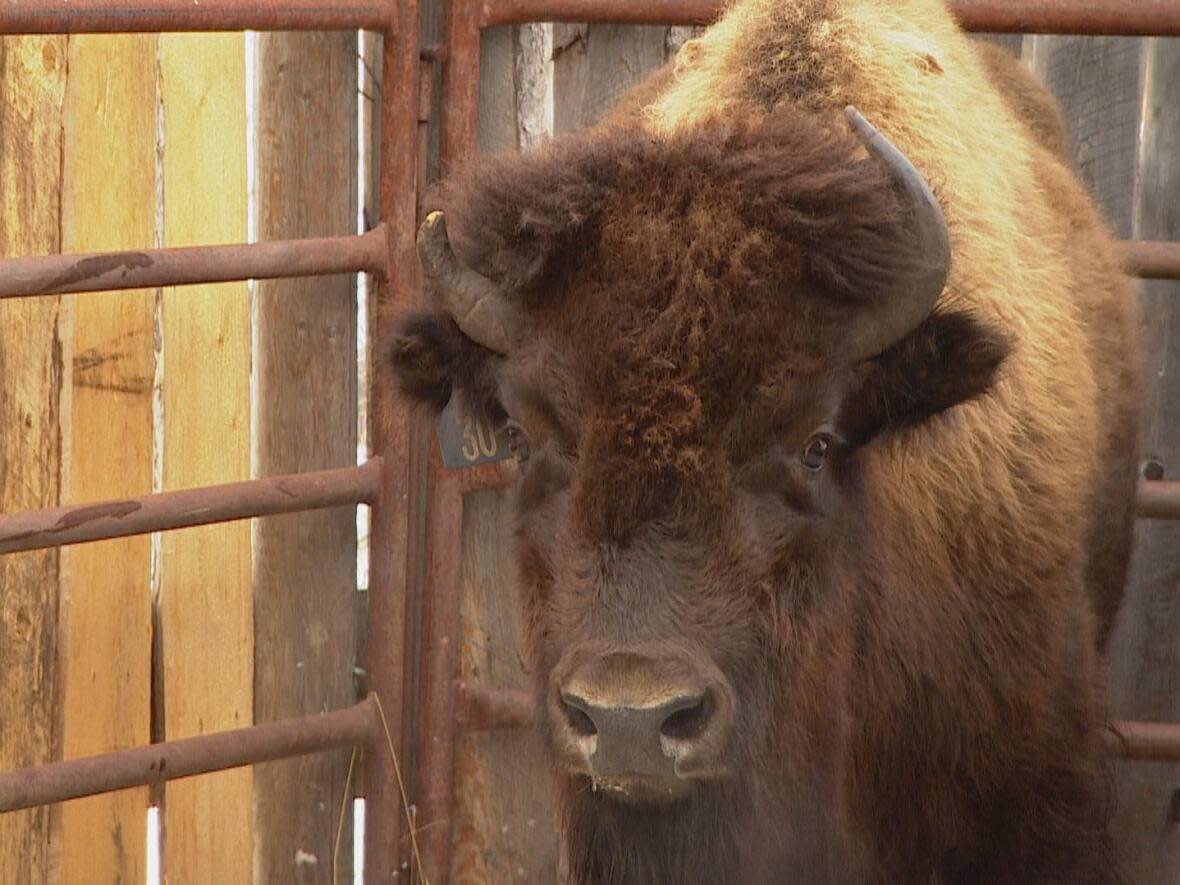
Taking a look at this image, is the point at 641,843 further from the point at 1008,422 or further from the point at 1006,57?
the point at 1006,57

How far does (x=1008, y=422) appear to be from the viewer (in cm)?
481

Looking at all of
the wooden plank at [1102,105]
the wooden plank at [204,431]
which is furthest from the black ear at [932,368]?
the wooden plank at [1102,105]

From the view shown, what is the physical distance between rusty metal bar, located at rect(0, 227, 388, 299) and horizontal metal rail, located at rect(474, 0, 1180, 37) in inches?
31.6

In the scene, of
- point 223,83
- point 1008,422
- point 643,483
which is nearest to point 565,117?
point 223,83

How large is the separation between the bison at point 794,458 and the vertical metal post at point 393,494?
2.83ft

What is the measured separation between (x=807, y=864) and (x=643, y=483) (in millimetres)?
1224

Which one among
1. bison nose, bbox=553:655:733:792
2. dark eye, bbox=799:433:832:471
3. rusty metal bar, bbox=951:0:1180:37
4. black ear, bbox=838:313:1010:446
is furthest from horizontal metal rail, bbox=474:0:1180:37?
bison nose, bbox=553:655:733:792

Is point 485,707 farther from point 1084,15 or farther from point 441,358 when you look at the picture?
point 1084,15

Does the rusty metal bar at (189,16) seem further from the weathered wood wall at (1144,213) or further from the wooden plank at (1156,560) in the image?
the wooden plank at (1156,560)

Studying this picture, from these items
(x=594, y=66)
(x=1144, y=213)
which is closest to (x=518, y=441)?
(x=594, y=66)

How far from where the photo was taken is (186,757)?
5262mm

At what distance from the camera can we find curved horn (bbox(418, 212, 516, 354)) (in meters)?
4.34

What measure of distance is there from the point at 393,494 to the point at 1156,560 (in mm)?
2703

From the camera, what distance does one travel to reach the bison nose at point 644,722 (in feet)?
12.1
